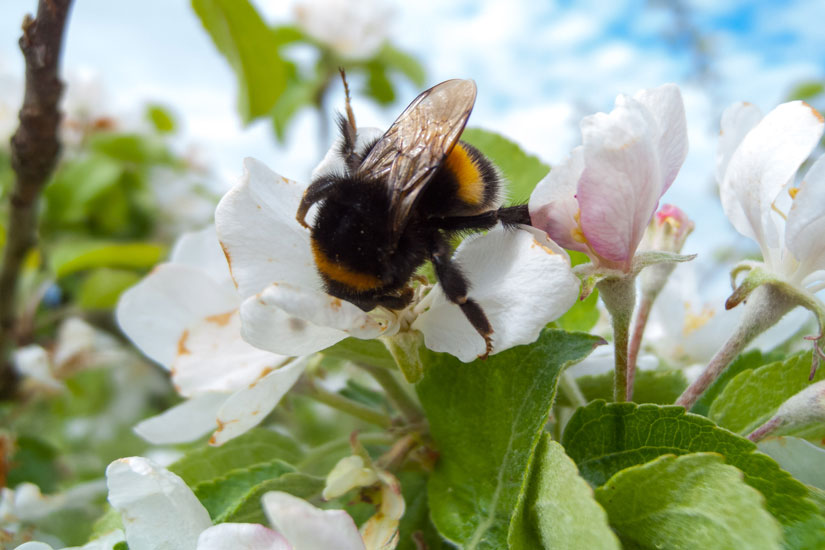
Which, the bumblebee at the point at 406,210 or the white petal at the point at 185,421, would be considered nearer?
the bumblebee at the point at 406,210

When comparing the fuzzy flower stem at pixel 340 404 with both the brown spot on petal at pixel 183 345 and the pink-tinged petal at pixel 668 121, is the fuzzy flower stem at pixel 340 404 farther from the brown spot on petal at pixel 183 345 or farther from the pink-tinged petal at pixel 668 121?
the pink-tinged petal at pixel 668 121

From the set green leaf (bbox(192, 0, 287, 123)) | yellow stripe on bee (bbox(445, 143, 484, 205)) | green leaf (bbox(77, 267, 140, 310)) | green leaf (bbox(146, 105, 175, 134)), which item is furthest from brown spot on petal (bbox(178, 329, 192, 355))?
green leaf (bbox(146, 105, 175, 134))

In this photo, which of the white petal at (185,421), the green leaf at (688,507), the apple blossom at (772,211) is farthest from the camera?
the white petal at (185,421)

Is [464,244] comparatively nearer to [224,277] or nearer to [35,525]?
[224,277]

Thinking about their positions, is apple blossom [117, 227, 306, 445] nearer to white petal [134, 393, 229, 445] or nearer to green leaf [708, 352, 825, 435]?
white petal [134, 393, 229, 445]

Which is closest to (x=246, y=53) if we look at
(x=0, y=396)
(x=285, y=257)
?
(x=285, y=257)

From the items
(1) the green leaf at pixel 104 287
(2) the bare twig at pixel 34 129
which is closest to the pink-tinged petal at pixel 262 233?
(2) the bare twig at pixel 34 129
